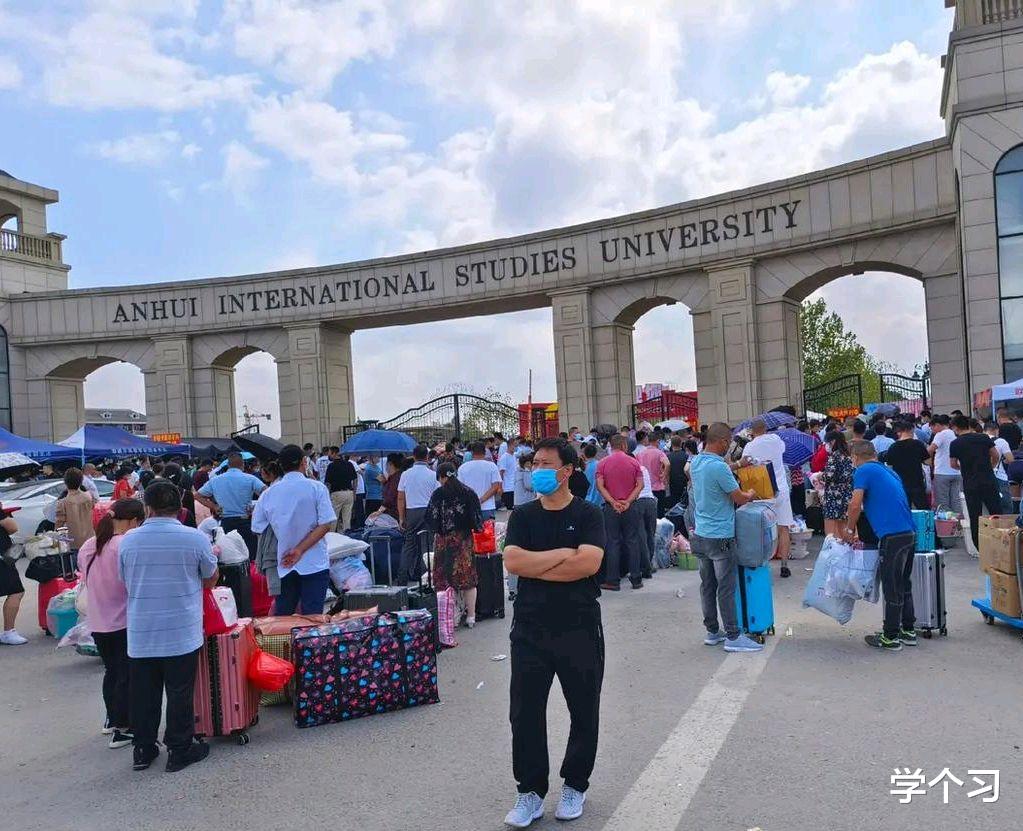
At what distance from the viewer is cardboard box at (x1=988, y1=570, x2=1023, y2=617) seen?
745 centimetres

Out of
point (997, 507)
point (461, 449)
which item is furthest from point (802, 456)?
point (461, 449)

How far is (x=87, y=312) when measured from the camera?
29422mm

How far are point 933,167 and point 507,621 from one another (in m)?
15.4

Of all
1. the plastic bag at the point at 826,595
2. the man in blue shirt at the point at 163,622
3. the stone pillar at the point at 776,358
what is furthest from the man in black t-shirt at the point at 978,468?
the stone pillar at the point at 776,358

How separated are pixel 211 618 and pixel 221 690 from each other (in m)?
0.48

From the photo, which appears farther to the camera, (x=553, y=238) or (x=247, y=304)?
(x=247, y=304)

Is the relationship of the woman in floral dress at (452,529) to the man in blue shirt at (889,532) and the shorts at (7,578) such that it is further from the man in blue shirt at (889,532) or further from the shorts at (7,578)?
the shorts at (7,578)

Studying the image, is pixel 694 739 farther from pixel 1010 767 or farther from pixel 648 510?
pixel 648 510

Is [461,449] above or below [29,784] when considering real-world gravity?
above

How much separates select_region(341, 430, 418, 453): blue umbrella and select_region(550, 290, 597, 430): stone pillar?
6920mm

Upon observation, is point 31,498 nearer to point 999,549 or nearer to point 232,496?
point 232,496

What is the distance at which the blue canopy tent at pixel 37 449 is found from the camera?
23109 mm

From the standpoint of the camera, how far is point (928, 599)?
7.64 m

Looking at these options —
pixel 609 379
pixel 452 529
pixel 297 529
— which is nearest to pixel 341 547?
pixel 452 529
